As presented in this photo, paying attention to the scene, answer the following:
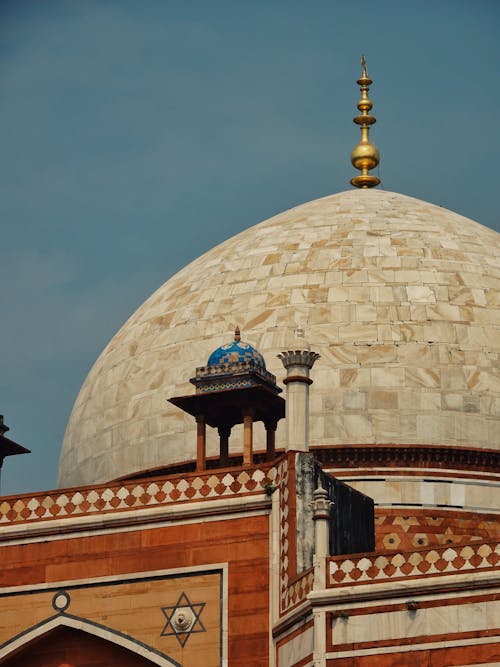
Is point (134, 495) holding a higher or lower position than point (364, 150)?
lower

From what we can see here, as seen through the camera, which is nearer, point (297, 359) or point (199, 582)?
point (199, 582)

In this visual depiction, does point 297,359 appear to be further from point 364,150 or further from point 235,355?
point 364,150

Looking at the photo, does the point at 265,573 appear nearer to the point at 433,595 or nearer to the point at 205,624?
the point at 205,624

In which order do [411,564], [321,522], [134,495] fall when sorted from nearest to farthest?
1. [411,564]
2. [321,522]
3. [134,495]

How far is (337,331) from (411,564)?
251 inches

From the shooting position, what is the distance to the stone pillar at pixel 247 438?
2433cm

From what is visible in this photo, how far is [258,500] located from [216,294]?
5786 mm

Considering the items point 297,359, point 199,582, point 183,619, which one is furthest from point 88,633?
point 297,359

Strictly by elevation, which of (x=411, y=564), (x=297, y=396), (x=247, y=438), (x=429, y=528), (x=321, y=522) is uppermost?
(x=247, y=438)

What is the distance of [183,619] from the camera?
22688 millimetres

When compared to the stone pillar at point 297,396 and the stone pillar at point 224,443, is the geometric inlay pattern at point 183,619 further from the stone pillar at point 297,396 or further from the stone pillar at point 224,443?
the stone pillar at point 224,443

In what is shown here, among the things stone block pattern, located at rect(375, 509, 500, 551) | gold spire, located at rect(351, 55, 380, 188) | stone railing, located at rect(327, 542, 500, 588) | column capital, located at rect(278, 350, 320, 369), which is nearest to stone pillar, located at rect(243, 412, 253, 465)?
column capital, located at rect(278, 350, 320, 369)

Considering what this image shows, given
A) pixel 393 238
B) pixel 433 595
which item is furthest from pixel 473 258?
pixel 433 595

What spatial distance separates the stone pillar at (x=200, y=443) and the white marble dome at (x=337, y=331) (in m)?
1.22
